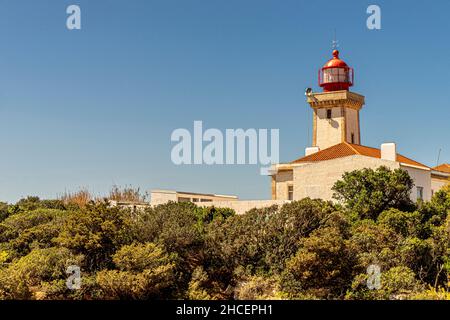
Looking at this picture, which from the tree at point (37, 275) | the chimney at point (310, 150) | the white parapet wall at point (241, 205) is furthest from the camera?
the chimney at point (310, 150)

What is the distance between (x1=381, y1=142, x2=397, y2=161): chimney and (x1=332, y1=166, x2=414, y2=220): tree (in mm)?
5482

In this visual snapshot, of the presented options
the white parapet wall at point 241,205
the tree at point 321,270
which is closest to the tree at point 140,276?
the tree at point 321,270

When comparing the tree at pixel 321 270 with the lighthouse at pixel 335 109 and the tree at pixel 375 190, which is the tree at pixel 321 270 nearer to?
the tree at pixel 375 190

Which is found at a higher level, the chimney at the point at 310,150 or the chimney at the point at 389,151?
the chimney at the point at 310,150

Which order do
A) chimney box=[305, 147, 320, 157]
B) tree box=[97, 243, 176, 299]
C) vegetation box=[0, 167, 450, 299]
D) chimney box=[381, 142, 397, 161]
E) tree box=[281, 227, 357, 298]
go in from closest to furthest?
tree box=[281, 227, 357, 298], vegetation box=[0, 167, 450, 299], tree box=[97, 243, 176, 299], chimney box=[381, 142, 397, 161], chimney box=[305, 147, 320, 157]

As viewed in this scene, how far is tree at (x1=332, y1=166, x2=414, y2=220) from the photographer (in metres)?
36.2

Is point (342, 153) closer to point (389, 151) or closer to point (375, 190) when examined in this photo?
point (389, 151)

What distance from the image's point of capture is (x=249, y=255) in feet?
103

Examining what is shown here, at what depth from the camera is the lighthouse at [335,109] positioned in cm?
5450

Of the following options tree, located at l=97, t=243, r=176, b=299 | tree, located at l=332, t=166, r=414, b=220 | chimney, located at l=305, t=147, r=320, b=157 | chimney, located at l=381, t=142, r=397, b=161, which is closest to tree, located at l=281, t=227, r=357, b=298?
tree, located at l=97, t=243, r=176, b=299

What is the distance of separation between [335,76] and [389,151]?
46.5 ft

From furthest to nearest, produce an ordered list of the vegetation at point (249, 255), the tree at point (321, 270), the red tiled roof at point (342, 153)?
the red tiled roof at point (342, 153) < the vegetation at point (249, 255) < the tree at point (321, 270)

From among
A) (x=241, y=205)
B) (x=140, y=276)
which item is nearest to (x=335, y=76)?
(x=241, y=205)

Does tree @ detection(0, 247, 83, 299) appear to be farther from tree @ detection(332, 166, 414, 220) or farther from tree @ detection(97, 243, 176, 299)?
tree @ detection(332, 166, 414, 220)
